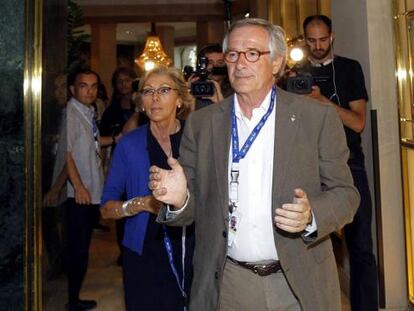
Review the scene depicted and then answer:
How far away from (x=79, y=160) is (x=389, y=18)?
2.34m

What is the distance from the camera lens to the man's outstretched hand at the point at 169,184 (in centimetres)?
156

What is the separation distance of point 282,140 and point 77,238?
7.64 feet

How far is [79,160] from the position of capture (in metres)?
3.57

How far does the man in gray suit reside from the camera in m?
1.62

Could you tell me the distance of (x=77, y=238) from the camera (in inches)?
139

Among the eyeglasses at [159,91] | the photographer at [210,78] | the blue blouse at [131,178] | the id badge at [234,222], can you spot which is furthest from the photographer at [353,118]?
the id badge at [234,222]

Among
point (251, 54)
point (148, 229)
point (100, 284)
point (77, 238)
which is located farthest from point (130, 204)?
point (100, 284)

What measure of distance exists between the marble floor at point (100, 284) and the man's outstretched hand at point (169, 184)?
1.28 m

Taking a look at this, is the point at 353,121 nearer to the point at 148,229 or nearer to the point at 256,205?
the point at 148,229

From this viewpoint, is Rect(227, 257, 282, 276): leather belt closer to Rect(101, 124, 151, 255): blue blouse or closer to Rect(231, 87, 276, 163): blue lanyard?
Rect(231, 87, 276, 163): blue lanyard

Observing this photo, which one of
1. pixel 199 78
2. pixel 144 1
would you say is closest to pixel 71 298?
pixel 199 78

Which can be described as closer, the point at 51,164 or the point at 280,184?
the point at 280,184

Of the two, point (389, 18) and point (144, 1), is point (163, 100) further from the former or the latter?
point (144, 1)

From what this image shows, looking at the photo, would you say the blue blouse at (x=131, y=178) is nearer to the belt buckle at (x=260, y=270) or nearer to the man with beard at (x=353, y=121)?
the belt buckle at (x=260, y=270)
